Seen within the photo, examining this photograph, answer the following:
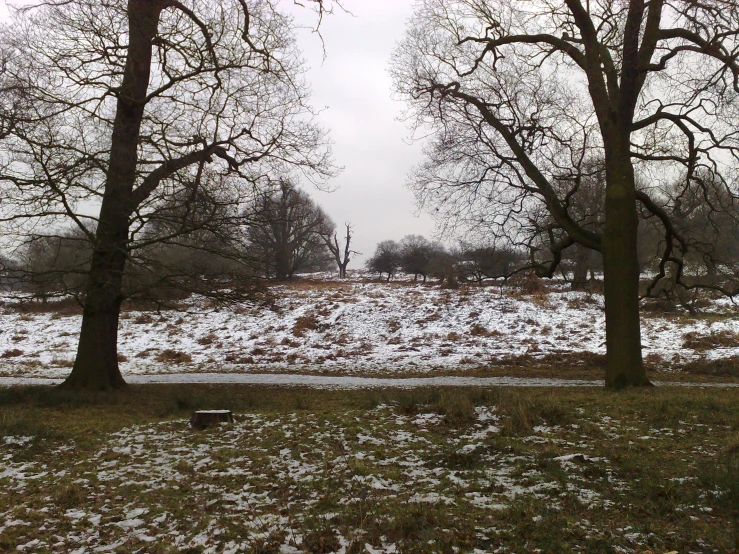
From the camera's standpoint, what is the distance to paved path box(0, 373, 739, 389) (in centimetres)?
1393

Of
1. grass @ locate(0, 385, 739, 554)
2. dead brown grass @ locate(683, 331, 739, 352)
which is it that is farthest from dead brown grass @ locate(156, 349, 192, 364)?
dead brown grass @ locate(683, 331, 739, 352)

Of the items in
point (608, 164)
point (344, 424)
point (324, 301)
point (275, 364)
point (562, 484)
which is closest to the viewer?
point (562, 484)

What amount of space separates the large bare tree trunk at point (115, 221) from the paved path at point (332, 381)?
3739mm

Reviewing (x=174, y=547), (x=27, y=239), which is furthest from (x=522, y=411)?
(x=27, y=239)

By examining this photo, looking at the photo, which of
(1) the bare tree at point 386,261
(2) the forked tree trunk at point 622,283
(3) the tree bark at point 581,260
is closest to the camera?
(2) the forked tree trunk at point 622,283

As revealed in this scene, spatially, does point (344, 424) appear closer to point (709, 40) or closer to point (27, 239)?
point (27, 239)

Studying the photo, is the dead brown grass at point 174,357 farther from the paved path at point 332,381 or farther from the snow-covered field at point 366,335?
the paved path at point 332,381

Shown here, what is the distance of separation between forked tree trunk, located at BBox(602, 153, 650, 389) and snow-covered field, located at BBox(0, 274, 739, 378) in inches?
233

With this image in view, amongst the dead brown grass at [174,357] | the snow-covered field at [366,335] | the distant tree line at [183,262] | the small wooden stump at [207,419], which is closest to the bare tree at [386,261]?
the snow-covered field at [366,335]

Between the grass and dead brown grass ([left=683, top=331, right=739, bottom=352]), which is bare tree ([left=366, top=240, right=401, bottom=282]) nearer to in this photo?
dead brown grass ([left=683, top=331, right=739, bottom=352])

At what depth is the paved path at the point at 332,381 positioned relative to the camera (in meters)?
13.9

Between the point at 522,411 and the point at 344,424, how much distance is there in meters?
2.53

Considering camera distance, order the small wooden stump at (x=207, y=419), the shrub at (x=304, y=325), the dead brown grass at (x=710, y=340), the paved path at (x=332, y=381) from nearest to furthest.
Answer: the small wooden stump at (x=207, y=419)
the paved path at (x=332, y=381)
the dead brown grass at (x=710, y=340)
the shrub at (x=304, y=325)

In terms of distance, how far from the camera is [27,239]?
10281 mm
